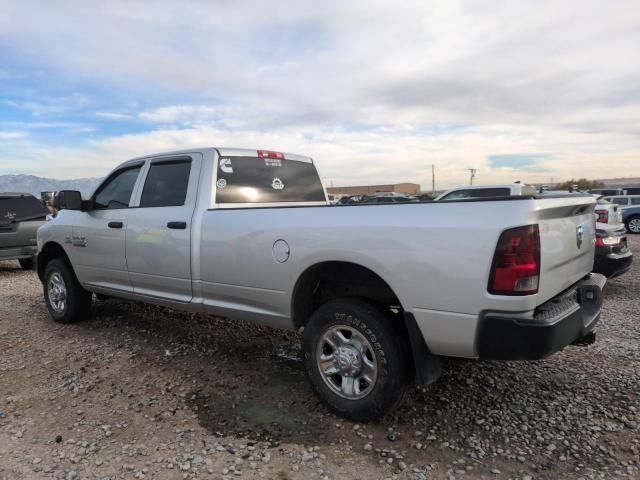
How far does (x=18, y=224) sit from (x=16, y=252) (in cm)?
55

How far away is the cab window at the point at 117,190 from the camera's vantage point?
193 inches

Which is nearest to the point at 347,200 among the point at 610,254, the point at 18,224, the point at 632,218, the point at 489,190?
the point at 632,218

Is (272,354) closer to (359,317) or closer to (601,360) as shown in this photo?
(359,317)

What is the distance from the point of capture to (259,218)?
362cm

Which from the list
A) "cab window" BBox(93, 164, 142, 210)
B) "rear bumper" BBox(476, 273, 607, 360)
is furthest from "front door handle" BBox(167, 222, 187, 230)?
"rear bumper" BBox(476, 273, 607, 360)

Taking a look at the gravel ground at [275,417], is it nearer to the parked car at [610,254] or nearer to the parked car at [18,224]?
the parked car at [610,254]

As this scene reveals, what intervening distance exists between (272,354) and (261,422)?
1264 millimetres

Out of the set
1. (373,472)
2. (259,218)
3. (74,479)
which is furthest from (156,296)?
(373,472)

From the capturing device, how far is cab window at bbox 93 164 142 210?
193 inches

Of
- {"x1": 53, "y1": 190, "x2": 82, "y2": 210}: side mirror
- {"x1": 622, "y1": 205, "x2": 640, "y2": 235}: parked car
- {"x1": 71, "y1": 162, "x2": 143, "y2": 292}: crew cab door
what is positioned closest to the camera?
{"x1": 71, "y1": 162, "x2": 143, "y2": 292}: crew cab door

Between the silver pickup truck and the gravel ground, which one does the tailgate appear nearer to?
the silver pickup truck

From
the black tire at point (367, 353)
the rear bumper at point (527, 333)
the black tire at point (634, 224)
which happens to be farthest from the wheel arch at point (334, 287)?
the black tire at point (634, 224)

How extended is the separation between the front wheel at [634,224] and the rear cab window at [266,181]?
679 inches

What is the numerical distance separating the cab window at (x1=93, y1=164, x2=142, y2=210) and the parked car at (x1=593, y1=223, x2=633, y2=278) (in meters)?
5.95
